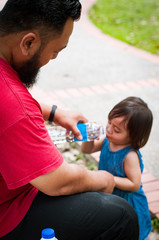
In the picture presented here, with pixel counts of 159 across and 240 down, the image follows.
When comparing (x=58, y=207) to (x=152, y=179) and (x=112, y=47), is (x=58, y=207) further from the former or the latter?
(x=112, y=47)

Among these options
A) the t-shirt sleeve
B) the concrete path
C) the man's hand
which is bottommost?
the concrete path

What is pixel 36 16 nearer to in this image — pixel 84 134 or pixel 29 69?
pixel 29 69

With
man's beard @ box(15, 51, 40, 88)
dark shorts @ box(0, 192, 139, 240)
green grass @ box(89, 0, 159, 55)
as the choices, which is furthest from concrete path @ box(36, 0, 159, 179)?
man's beard @ box(15, 51, 40, 88)

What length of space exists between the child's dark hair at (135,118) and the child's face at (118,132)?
3 centimetres

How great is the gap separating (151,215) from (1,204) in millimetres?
1403

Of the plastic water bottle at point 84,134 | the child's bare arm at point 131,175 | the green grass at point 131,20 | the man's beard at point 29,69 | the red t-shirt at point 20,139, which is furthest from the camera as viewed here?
the green grass at point 131,20

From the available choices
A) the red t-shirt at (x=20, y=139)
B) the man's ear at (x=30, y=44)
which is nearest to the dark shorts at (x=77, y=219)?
the red t-shirt at (x=20, y=139)

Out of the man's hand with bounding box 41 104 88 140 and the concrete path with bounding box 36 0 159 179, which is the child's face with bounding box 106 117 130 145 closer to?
the man's hand with bounding box 41 104 88 140

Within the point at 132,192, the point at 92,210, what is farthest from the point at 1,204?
the point at 132,192

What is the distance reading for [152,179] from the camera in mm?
3033

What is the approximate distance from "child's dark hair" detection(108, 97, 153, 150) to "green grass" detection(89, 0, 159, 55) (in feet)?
16.9

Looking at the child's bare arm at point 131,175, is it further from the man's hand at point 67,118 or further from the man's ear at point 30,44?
the man's ear at point 30,44

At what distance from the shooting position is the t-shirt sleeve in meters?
1.40

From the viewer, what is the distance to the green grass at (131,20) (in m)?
8.03
